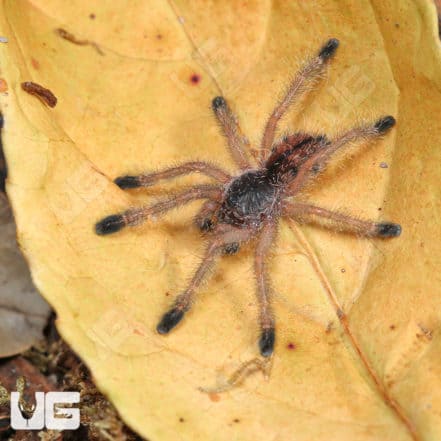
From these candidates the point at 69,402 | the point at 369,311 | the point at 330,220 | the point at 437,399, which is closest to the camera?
the point at 437,399

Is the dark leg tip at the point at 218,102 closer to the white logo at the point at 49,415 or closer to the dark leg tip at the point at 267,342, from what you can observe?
the dark leg tip at the point at 267,342

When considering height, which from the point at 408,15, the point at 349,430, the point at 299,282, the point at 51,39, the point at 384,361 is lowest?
the point at 349,430

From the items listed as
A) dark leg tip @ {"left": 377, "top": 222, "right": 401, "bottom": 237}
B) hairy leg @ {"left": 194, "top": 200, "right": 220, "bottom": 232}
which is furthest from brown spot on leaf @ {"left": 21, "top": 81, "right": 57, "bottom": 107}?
dark leg tip @ {"left": 377, "top": 222, "right": 401, "bottom": 237}

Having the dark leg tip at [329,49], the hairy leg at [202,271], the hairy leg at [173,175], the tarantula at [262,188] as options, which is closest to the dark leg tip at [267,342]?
the tarantula at [262,188]

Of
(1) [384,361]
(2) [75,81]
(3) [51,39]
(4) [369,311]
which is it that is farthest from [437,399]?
(3) [51,39]

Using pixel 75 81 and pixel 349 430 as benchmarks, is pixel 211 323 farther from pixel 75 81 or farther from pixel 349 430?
pixel 75 81

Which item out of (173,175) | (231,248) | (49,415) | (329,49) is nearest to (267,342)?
(231,248)

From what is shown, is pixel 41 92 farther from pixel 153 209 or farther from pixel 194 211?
pixel 194 211
